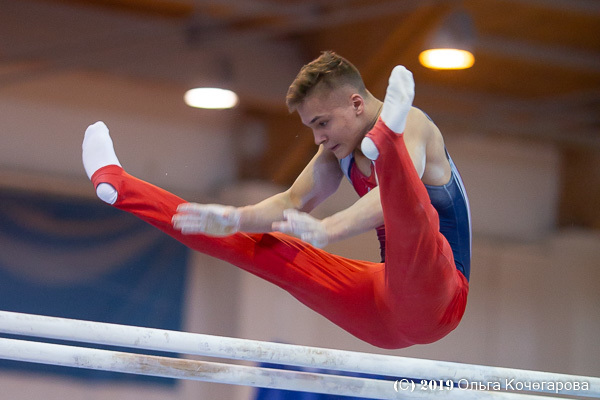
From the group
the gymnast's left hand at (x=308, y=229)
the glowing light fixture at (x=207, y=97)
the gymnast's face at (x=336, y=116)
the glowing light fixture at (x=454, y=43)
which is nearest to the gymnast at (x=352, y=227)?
the gymnast's face at (x=336, y=116)

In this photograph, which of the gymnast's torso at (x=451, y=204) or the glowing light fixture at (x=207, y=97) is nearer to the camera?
the gymnast's torso at (x=451, y=204)

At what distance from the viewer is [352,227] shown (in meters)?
2.36

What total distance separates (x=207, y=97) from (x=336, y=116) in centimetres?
421

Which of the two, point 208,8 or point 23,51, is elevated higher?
point 208,8

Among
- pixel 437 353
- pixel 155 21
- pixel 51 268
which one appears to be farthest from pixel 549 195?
pixel 51 268

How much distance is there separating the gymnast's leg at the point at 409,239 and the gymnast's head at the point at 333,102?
19.1 inches

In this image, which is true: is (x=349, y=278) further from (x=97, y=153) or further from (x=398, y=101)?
(x=97, y=153)

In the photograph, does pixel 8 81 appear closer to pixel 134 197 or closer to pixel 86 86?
pixel 86 86

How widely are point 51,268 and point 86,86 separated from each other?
1.72 meters

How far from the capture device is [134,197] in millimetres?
2840

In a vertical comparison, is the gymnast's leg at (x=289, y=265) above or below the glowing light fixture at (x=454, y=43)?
below

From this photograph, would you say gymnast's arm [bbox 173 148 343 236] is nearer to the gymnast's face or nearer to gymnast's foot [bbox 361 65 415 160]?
the gymnast's face

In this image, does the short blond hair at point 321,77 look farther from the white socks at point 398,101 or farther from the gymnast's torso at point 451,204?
the white socks at point 398,101

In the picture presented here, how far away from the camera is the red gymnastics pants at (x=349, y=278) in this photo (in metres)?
2.54
